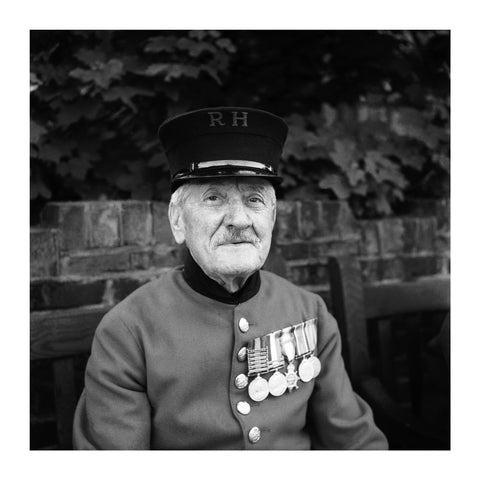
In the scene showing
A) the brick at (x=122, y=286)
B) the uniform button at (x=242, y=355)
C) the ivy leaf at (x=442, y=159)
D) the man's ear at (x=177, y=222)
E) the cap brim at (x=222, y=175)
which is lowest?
the uniform button at (x=242, y=355)

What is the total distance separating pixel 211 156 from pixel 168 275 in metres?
0.32

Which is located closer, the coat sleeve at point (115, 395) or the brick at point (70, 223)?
the coat sleeve at point (115, 395)

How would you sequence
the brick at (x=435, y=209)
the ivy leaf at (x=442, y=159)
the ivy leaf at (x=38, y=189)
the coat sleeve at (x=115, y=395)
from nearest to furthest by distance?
the coat sleeve at (x=115, y=395)
the ivy leaf at (x=38, y=189)
the ivy leaf at (x=442, y=159)
the brick at (x=435, y=209)

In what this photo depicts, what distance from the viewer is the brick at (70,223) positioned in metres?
1.48

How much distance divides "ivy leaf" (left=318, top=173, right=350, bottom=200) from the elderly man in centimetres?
58

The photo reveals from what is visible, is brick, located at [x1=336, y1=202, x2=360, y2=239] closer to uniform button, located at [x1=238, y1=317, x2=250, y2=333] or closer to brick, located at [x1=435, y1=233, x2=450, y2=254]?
brick, located at [x1=435, y1=233, x2=450, y2=254]

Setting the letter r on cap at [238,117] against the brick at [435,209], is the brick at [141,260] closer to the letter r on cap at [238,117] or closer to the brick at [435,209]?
the letter r on cap at [238,117]

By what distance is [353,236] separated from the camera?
72.3 inches

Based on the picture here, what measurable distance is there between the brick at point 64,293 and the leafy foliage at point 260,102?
0.93 feet

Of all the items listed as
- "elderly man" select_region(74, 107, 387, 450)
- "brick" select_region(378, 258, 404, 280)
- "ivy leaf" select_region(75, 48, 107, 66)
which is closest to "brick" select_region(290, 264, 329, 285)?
"brick" select_region(378, 258, 404, 280)

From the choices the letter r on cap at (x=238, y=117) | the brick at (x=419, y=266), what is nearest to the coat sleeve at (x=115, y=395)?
the letter r on cap at (x=238, y=117)

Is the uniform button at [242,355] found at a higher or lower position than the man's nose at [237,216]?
lower
